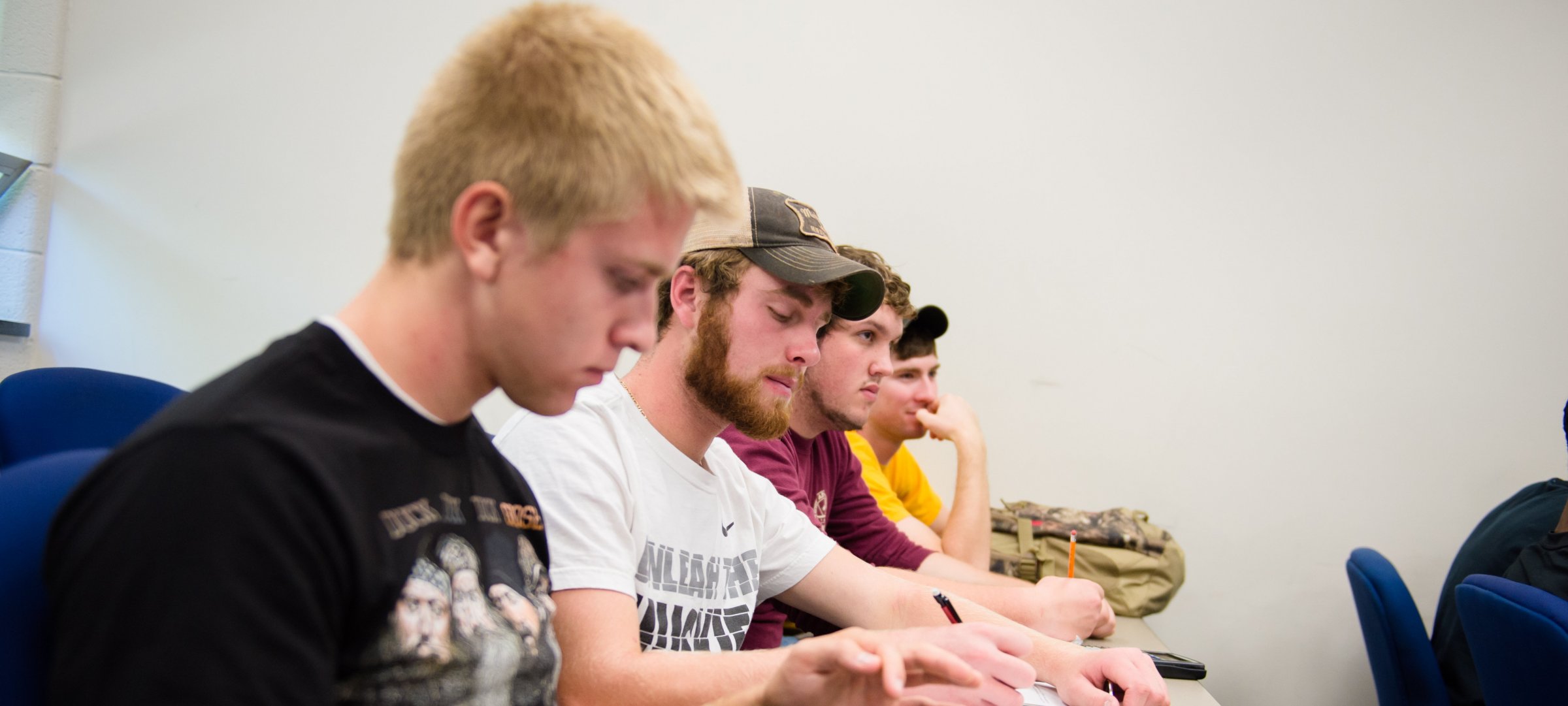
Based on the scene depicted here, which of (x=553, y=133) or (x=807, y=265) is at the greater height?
(x=553, y=133)

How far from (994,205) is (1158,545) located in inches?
40.0

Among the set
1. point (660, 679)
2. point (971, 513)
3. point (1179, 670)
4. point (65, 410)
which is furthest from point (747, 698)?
point (971, 513)

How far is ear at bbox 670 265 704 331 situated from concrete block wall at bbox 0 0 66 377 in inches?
76.8

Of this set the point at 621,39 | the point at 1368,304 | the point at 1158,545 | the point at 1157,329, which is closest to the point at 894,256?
the point at 1157,329

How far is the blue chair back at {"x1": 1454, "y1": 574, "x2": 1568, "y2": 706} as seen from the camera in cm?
140

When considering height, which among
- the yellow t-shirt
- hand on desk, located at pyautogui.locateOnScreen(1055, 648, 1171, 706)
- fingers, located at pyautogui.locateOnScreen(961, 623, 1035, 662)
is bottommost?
the yellow t-shirt

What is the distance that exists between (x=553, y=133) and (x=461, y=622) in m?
0.32

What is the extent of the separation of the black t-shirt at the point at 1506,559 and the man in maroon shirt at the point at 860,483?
2.65 feet

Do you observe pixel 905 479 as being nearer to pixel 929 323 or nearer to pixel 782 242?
pixel 929 323

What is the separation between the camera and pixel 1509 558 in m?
2.04

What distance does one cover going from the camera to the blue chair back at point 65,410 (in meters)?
1.34

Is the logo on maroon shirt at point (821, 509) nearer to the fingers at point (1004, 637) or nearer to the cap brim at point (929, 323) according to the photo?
the cap brim at point (929, 323)

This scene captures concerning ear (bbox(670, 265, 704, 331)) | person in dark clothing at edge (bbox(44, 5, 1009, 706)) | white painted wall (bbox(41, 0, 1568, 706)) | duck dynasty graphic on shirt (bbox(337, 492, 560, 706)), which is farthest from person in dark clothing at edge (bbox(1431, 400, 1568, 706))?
duck dynasty graphic on shirt (bbox(337, 492, 560, 706))

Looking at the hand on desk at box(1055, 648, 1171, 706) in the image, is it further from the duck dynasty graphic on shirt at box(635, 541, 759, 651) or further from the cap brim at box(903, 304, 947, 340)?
the cap brim at box(903, 304, 947, 340)
